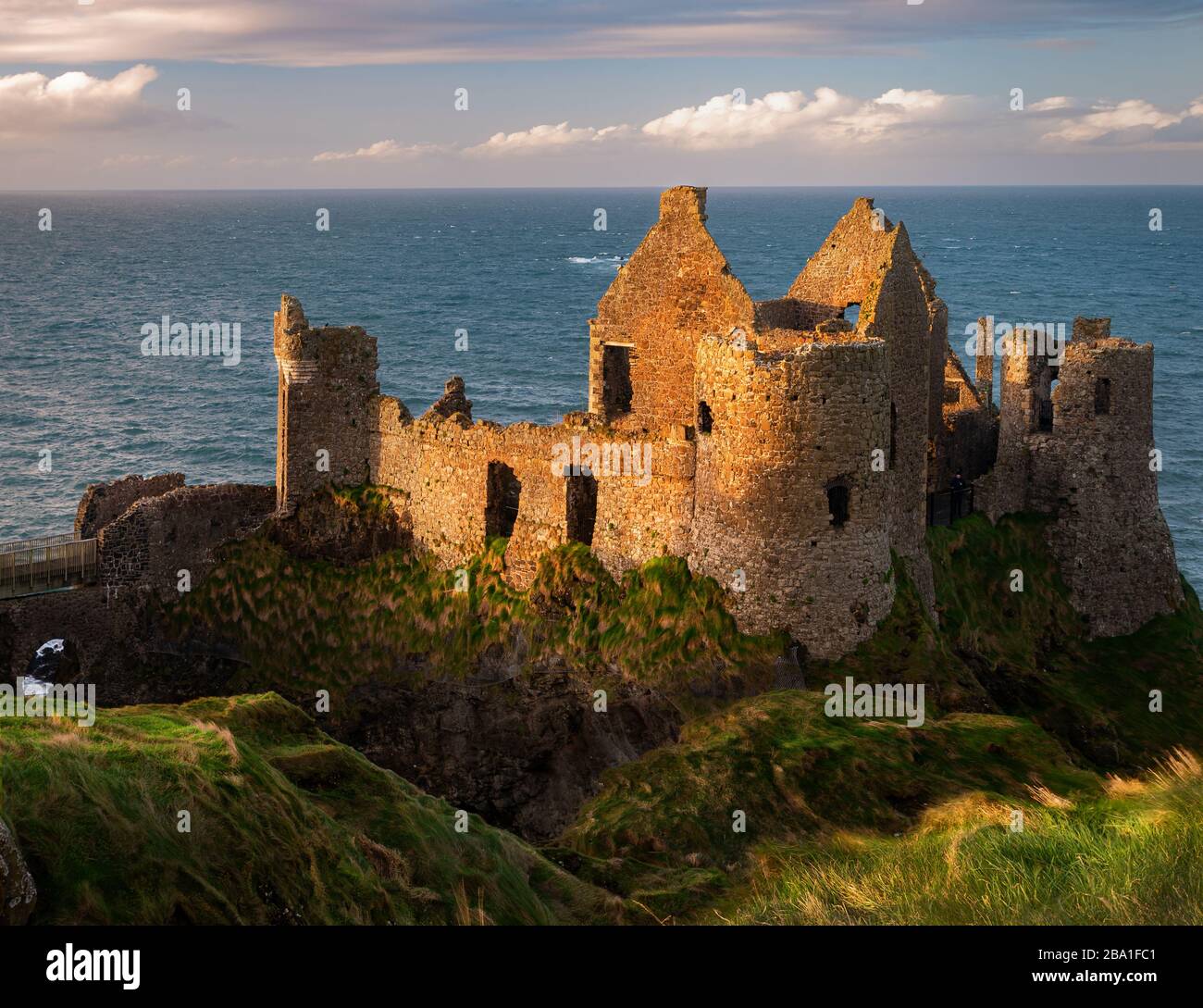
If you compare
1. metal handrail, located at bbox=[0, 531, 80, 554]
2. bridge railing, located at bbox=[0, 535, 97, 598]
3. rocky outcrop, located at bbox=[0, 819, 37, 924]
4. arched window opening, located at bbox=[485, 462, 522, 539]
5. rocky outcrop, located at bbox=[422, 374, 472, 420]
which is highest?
rocky outcrop, located at bbox=[422, 374, 472, 420]

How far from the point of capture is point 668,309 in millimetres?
35906

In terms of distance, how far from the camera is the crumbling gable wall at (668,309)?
3522 centimetres

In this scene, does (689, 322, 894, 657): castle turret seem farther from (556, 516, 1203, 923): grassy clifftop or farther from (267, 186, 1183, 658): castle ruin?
(556, 516, 1203, 923): grassy clifftop

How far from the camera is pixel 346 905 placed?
1509 cm

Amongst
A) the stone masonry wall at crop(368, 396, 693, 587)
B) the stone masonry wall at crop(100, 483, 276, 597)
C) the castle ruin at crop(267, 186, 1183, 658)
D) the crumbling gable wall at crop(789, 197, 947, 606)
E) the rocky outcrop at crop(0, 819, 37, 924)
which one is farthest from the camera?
the stone masonry wall at crop(100, 483, 276, 597)

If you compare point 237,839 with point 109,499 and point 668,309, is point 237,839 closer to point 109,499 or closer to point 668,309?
point 668,309

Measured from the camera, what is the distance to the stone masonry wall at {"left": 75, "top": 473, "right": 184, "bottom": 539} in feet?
121

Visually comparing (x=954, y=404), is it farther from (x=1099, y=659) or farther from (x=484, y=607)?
(x=484, y=607)

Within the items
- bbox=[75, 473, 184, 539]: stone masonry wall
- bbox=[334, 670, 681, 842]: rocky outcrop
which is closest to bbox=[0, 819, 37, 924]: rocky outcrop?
bbox=[334, 670, 681, 842]: rocky outcrop

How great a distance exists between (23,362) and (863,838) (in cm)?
9899

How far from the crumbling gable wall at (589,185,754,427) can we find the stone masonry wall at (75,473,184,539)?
441 inches

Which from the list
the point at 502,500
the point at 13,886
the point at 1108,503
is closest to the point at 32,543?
the point at 502,500

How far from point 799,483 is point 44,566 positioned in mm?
17641

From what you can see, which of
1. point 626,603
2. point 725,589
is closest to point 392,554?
point 626,603
